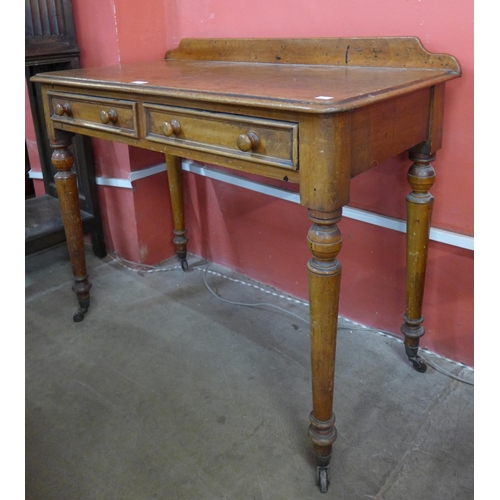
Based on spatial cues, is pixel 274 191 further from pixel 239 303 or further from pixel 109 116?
pixel 109 116

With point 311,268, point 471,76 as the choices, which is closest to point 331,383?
point 311,268

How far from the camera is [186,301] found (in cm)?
218

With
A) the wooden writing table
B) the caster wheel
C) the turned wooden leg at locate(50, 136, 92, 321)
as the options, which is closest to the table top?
the wooden writing table

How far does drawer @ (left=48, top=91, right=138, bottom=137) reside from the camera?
150 cm

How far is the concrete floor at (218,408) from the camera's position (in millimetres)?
1330

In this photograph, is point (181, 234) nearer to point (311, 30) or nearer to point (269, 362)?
point (269, 362)

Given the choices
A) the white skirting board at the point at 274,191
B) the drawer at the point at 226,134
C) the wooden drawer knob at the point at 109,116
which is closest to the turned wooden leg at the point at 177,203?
the white skirting board at the point at 274,191

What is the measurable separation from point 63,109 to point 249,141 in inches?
34.2

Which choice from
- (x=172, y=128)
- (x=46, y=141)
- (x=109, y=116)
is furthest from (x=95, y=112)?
(x=46, y=141)

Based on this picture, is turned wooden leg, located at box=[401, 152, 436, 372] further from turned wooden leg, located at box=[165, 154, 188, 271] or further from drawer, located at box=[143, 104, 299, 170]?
turned wooden leg, located at box=[165, 154, 188, 271]

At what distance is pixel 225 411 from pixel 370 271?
71cm

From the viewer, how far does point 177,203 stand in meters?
2.33

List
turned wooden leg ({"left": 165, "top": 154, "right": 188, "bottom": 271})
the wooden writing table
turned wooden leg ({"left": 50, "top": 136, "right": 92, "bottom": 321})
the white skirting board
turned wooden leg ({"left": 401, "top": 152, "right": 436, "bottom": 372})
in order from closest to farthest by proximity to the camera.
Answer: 1. the wooden writing table
2. turned wooden leg ({"left": 401, "top": 152, "right": 436, "bottom": 372})
3. the white skirting board
4. turned wooden leg ({"left": 50, "top": 136, "right": 92, "bottom": 321})
5. turned wooden leg ({"left": 165, "top": 154, "right": 188, "bottom": 271})

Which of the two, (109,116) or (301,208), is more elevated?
(109,116)
